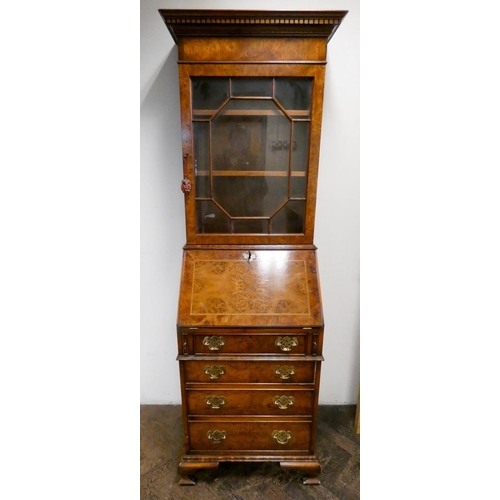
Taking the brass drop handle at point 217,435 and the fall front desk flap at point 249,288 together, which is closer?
the fall front desk flap at point 249,288

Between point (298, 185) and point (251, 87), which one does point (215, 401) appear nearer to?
point (298, 185)

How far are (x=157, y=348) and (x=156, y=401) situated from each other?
36cm

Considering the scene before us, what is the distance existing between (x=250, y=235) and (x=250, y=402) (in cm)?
74

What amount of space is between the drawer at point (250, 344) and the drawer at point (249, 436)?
348 mm

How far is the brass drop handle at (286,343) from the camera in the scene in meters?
1.34

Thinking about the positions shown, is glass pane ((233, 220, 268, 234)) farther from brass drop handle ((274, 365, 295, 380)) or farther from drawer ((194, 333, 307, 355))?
brass drop handle ((274, 365, 295, 380))

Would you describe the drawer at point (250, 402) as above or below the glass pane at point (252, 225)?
below

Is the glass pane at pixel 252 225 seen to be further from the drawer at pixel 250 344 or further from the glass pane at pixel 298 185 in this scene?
the drawer at pixel 250 344

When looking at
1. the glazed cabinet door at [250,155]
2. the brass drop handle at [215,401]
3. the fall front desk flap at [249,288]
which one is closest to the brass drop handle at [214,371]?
the brass drop handle at [215,401]

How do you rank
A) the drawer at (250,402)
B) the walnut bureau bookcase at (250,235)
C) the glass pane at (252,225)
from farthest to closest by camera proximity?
the glass pane at (252,225), the drawer at (250,402), the walnut bureau bookcase at (250,235)

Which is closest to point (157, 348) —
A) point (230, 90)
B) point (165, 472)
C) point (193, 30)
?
point (165, 472)

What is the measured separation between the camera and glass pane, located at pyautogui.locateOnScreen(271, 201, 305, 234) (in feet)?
4.83

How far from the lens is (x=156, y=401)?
1.99m

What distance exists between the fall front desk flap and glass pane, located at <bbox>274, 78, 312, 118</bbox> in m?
0.62
